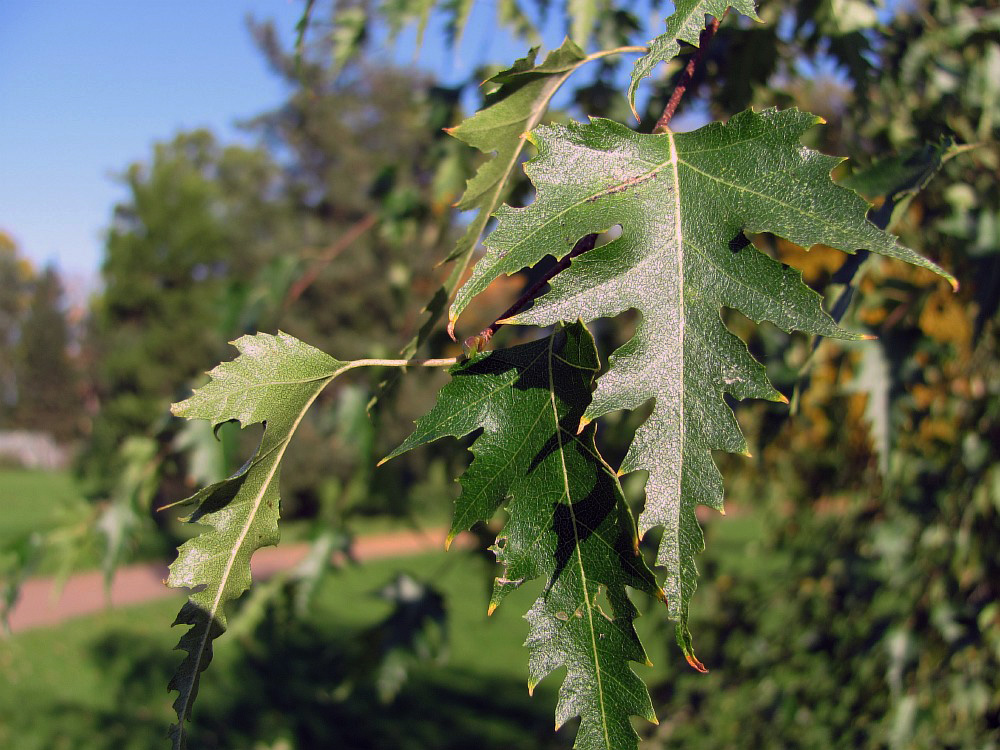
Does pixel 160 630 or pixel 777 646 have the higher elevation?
pixel 777 646

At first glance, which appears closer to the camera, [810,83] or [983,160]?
[983,160]

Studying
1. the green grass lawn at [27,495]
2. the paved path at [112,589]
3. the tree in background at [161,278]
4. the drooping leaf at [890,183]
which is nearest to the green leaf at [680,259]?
the drooping leaf at [890,183]

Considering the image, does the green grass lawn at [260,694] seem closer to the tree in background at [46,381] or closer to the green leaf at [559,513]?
the green leaf at [559,513]

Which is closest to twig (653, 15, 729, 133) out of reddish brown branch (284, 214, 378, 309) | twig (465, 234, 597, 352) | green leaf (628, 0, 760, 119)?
green leaf (628, 0, 760, 119)

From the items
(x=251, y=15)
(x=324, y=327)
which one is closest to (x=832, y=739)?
(x=324, y=327)

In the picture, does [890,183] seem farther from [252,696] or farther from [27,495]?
[27,495]

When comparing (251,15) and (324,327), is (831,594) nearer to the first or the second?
(324,327)

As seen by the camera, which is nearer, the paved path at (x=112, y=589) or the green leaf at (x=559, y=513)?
the green leaf at (x=559, y=513)
